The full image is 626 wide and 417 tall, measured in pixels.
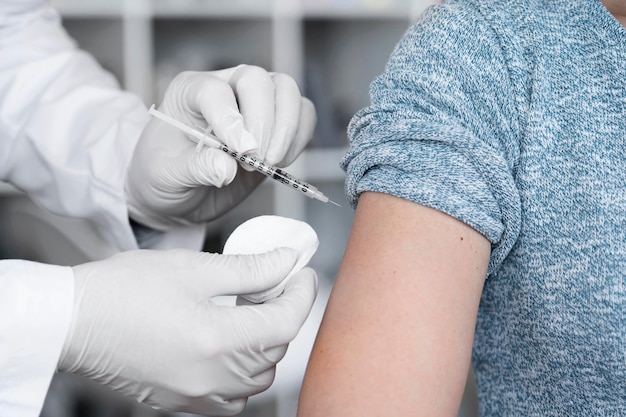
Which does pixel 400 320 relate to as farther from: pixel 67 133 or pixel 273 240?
pixel 67 133

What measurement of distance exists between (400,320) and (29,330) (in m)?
0.42

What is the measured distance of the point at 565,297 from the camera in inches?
33.7

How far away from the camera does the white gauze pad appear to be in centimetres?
100

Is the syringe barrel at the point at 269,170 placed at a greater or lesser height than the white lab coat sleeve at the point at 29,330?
greater

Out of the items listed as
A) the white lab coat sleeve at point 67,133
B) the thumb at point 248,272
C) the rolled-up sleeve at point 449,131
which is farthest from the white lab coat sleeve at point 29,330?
the white lab coat sleeve at point 67,133

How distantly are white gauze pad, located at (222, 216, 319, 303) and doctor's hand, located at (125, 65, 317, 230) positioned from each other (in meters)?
0.10

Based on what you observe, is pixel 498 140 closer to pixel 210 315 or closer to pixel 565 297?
pixel 565 297

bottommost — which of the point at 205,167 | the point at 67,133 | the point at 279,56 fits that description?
the point at 279,56

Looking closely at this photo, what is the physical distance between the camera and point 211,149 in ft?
3.56

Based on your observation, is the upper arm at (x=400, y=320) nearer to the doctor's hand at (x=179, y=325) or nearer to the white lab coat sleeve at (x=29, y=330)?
the doctor's hand at (x=179, y=325)

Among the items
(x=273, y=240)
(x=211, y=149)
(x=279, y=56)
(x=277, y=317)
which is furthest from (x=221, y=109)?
(x=279, y=56)

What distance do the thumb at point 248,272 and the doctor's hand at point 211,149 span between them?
0.17 m

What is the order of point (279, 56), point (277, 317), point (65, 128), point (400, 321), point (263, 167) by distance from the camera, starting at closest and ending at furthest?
1. point (400, 321)
2. point (277, 317)
3. point (263, 167)
4. point (65, 128)
5. point (279, 56)

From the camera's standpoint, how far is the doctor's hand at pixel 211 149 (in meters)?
1.09
